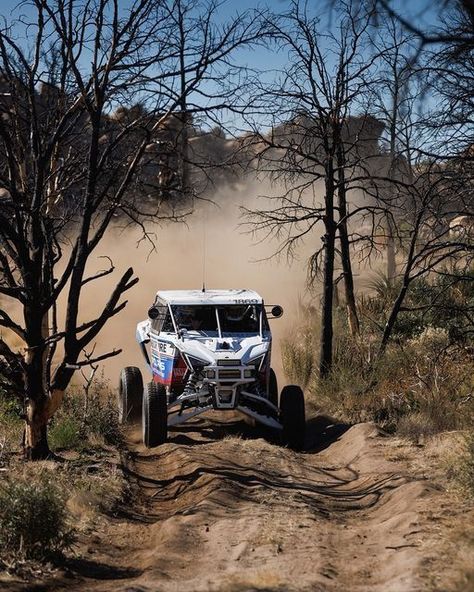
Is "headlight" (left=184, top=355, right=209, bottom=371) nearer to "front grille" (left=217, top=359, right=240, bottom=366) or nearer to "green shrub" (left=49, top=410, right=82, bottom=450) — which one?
"front grille" (left=217, top=359, right=240, bottom=366)

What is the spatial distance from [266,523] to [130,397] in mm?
7247

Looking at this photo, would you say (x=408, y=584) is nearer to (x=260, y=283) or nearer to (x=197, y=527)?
(x=197, y=527)

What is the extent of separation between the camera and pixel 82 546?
781 centimetres

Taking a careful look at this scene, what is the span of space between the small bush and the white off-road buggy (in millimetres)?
5825

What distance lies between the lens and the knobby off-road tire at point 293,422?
1322cm

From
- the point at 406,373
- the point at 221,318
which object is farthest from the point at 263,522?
the point at 406,373

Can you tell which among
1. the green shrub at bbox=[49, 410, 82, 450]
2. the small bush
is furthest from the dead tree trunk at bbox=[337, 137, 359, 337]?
the small bush

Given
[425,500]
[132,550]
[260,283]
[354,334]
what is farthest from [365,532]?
[260,283]

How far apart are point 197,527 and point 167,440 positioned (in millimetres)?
5296

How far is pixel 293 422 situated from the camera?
43.4ft

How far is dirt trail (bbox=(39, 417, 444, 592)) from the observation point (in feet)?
21.3

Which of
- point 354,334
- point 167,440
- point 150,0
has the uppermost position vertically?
point 150,0

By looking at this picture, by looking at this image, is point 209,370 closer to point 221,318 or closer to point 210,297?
point 221,318

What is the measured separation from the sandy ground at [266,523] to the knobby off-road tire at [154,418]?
200 millimetres
